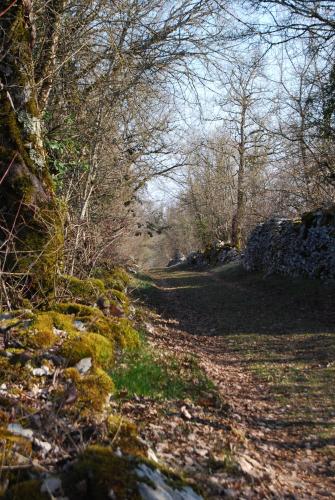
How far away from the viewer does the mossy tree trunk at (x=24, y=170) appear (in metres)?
6.46

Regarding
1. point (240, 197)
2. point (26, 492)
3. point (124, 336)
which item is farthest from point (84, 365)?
point (240, 197)

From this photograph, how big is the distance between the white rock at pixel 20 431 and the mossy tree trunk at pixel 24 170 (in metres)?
3.51

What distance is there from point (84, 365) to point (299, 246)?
14.2 metres

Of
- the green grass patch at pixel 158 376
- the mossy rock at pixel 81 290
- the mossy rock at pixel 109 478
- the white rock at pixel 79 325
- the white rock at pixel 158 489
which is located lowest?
the green grass patch at pixel 158 376

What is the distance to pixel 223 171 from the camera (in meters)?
33.6

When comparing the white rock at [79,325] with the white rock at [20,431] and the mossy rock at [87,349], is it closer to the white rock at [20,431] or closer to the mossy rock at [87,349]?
the mossy rock at [87,349]

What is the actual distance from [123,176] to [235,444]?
34.6 ft

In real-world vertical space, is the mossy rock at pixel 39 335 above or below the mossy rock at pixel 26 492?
above

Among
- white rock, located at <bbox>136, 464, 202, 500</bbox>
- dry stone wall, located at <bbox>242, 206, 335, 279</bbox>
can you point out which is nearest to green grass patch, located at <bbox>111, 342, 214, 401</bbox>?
white rock, located at <bbox>136, 464, 202, 500</bbox>

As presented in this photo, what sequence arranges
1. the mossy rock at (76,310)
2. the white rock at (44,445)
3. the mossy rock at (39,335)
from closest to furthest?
the white rock at (44,445)
the mossy rock at (39,335)
the mossy rock at (76,310)

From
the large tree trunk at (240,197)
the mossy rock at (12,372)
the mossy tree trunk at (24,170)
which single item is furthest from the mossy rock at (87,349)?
the large tree trunk at (240,197)

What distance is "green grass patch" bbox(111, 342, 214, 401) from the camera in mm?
5312

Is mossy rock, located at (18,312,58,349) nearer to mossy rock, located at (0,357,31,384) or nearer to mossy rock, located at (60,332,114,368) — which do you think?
mossy rock, located at (60,332,114,368)

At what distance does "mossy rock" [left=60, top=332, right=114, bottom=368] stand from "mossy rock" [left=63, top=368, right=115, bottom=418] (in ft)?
1.07
